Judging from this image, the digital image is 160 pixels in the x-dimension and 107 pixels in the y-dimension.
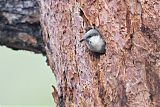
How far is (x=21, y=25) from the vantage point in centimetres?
112

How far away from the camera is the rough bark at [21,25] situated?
109 cm

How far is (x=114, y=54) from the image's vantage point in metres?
0.62

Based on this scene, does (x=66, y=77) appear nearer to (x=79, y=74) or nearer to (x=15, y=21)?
Answer: (x=79, y=74)

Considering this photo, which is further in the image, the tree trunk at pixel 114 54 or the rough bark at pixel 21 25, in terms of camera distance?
the rough bark at pixel 21 25

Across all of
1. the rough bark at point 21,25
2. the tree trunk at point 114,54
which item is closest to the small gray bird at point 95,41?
the tree trunk at point 114,54

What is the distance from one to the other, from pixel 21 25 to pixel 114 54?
537 millimetres

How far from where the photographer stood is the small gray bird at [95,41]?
2.07ft

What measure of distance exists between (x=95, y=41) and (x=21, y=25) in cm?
52

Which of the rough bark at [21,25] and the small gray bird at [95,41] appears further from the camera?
the rough bark at [21,25]

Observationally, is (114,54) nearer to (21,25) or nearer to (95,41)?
(95,41)

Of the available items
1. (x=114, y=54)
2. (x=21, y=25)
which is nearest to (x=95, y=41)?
(x=114, y=54)

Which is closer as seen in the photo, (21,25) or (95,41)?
(95,41)

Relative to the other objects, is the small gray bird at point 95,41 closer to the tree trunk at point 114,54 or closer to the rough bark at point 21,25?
the tree trunk at point 114,54

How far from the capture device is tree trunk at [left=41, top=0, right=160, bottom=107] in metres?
0.60
